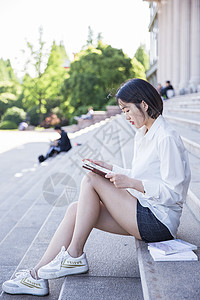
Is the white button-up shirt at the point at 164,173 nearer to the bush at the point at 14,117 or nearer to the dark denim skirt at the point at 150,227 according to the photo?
the dark denim skirt at the point at 150,227

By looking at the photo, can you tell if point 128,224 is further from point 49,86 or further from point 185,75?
point 49,86

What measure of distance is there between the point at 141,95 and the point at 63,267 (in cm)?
124

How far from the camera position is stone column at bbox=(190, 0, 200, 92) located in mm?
19109

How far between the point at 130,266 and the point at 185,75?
20.6m

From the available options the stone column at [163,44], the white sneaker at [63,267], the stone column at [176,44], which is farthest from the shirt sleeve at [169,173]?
the stone column at [163,44]

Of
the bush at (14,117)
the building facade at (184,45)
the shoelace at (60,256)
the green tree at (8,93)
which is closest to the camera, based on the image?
the shoelace at (60,256)

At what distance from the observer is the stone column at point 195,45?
62.7 feet

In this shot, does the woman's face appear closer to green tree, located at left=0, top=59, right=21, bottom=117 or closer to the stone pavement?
the stone pavement

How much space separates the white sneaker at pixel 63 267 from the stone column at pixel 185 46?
1862 centimetres

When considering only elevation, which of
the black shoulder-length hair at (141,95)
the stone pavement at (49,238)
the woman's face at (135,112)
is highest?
the black shoulder-length hair at (141,95)

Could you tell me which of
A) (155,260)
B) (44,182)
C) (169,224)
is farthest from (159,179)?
(44,182)

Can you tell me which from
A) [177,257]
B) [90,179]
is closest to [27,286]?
[90,179]

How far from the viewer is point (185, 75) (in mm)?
21719

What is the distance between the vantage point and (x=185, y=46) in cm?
2120
